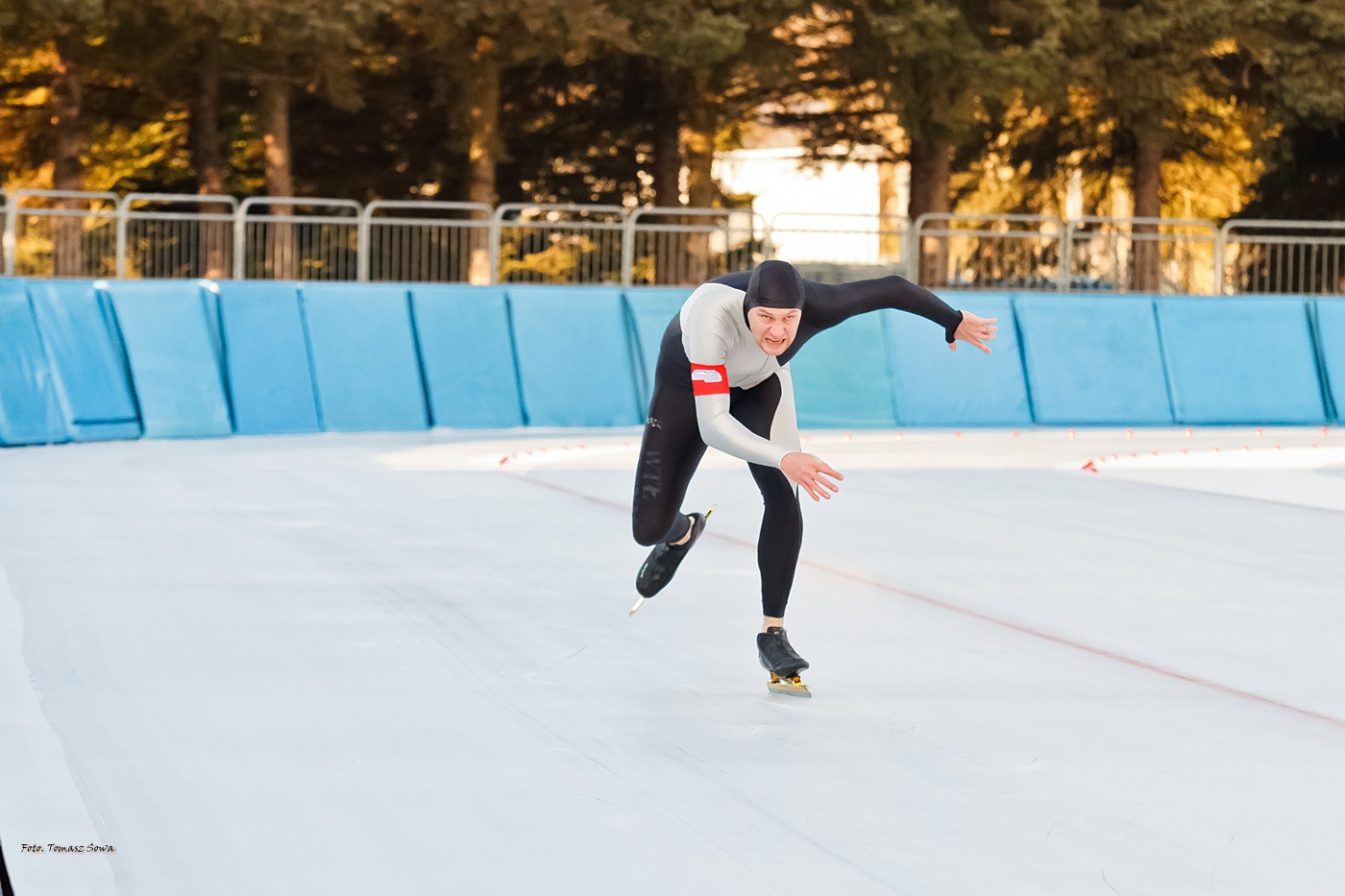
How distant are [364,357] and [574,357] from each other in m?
2.17

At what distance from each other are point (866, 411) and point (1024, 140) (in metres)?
16.2

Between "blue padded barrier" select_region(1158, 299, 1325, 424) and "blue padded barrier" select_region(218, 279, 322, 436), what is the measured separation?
932 centimetres

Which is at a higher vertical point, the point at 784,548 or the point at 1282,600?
the point at 784,548

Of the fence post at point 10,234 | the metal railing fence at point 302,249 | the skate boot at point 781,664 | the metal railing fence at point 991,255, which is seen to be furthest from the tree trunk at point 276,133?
the skate boot at point 781,664

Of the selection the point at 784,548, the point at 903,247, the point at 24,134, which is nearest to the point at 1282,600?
the point at 784,548

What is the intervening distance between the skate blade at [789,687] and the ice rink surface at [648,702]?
57mm

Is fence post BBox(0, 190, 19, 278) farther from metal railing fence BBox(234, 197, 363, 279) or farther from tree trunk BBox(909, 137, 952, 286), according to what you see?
tree trunk BBox(909, 137, 952, 286)

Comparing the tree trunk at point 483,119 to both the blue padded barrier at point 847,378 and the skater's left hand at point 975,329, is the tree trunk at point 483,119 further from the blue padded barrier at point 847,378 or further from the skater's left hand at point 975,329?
the skater's left hand at point 975,329

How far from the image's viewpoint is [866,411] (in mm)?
18062

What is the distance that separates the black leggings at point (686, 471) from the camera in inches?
239

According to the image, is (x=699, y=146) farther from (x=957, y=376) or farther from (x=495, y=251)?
(x=957, y=376)

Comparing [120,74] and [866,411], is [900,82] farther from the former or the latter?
[120,74]

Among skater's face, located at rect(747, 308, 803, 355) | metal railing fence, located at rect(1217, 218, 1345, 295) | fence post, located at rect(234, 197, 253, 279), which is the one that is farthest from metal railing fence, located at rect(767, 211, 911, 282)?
skater's face, located at rect(747, 308, 803, 355)

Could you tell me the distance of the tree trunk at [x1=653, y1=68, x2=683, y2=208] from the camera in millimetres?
30128
